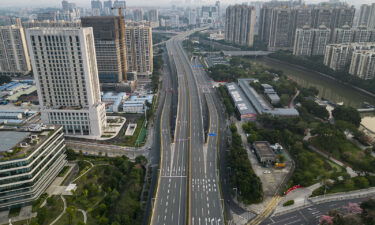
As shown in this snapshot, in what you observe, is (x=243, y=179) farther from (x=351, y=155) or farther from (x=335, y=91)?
(x=335, y=91)

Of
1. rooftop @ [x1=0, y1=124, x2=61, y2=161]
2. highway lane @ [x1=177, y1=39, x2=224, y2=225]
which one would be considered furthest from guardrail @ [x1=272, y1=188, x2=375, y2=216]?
rooftop @ [x1=0, y1=124, x2=61, y2=161]

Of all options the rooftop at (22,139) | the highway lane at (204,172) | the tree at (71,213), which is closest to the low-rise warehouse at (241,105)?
the highway lane at (204,172)

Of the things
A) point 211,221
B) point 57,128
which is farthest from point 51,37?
point 211,221

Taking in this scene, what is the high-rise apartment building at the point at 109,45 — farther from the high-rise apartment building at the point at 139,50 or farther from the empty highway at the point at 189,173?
the empty highway at the point at 189,173

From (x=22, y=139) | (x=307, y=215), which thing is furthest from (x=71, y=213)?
(x=307, y=215)

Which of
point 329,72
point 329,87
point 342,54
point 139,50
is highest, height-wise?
point 139,50

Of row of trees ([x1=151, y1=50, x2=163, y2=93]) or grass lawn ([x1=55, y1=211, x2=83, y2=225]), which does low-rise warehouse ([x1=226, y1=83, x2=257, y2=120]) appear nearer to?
row of trees ([x1=151, y1=50, x2=163, y2=93])
